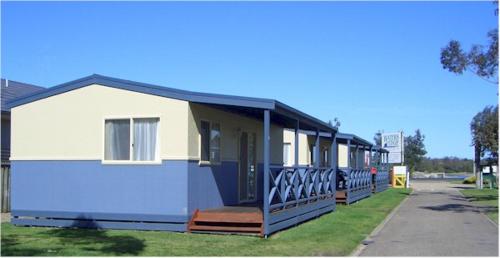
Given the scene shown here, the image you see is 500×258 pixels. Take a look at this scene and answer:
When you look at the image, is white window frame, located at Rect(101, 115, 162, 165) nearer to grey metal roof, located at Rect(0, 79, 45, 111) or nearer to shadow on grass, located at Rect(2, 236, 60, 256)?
shadow on grass, located at Rect(2, 236, 60, 256)

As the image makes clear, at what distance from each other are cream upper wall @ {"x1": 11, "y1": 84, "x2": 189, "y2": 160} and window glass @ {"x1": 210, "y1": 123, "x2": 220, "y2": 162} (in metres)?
1.52

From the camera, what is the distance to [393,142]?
166ft

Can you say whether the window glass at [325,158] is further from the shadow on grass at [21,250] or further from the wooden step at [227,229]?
the shadow on grass at [21,250]

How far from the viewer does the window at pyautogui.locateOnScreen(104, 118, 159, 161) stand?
13797 millimetres

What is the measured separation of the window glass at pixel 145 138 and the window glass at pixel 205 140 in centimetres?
111

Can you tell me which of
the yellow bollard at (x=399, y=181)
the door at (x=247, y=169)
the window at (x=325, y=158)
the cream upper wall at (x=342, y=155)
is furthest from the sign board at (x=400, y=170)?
the door at (x=247, y=169)

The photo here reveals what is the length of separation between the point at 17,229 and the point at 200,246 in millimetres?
5050

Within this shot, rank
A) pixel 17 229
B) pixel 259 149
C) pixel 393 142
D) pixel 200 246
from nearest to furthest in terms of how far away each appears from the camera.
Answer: pixel 200 246
pixel 17 229
pixel 259 149
pixel 393 142

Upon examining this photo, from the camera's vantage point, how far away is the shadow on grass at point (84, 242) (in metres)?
10.3

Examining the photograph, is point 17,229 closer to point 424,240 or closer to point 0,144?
point 0,144

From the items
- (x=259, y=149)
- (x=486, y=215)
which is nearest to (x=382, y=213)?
(x=486, y=215)

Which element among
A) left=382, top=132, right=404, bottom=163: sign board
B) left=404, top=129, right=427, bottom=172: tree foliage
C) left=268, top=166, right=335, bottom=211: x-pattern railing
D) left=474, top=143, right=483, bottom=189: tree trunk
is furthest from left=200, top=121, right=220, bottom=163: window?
left=404, top=129, right=427, bottom=172: tree foliage

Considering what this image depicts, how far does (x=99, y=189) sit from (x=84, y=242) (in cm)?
264

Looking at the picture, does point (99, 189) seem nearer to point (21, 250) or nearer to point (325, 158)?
point (21, 250)
